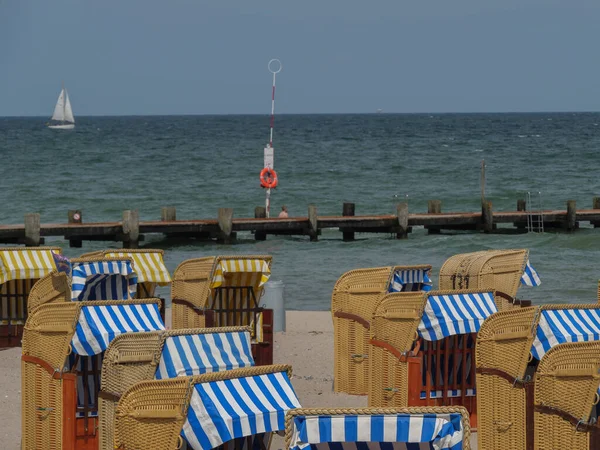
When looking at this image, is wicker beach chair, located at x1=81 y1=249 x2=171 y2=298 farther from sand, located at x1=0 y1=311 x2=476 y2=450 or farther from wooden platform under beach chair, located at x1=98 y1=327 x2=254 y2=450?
wooden platform under beach chair, located at x1=98 y1=327 x2=254 y2=450

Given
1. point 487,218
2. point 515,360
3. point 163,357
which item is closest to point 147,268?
point 163,357

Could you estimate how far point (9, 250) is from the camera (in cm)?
1360

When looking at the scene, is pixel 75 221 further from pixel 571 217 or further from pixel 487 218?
pixel 571 217

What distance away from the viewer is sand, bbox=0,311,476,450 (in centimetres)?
1065

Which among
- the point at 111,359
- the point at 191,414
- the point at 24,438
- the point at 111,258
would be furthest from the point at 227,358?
the point at 111,258

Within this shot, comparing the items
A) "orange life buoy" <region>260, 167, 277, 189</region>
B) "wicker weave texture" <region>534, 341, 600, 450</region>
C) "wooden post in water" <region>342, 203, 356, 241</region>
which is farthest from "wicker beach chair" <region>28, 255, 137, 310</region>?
"wooden post in water" <region>342, 203, 356, 241</region>

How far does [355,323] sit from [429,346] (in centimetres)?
208

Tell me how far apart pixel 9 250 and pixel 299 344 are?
378 centimetres

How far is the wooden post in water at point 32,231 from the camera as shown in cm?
2780

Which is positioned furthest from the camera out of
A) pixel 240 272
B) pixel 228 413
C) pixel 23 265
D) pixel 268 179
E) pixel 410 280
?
pixel 268 179

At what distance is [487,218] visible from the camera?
32188 mm

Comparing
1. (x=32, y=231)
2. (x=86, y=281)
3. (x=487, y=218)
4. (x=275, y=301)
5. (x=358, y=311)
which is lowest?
(x=32, y=231)

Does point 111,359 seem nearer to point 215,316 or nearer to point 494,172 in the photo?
point 215,316

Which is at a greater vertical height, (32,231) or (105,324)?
(105,324)
